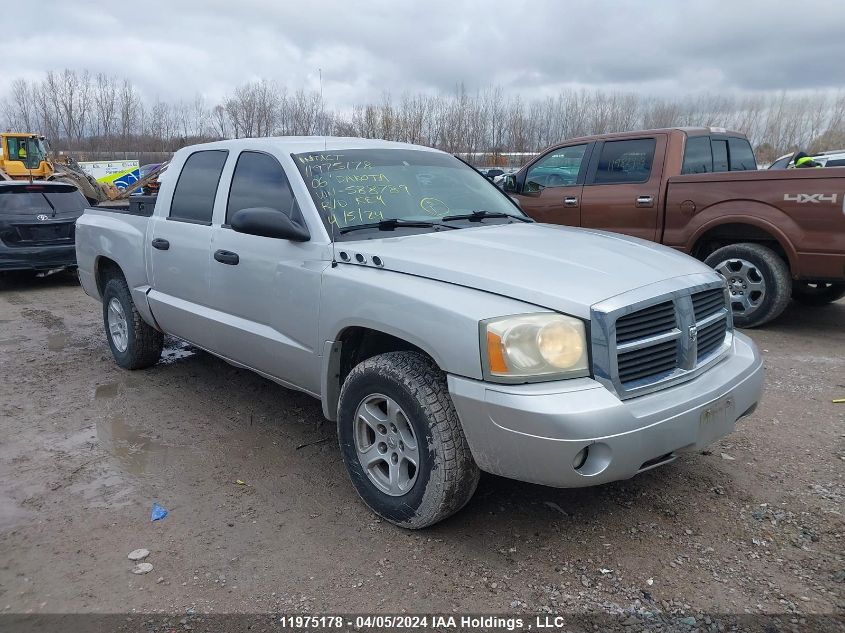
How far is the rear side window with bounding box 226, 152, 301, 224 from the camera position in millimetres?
3744

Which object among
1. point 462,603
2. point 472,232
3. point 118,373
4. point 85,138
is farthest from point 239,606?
point 85,138

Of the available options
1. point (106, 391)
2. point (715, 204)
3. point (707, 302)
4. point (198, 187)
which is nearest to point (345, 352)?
point (707, 302)

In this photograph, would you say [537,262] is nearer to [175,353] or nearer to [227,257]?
[227,257]

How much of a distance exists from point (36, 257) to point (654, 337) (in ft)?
29.9

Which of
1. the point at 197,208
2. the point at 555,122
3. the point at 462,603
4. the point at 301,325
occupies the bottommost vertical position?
the point at 462,603

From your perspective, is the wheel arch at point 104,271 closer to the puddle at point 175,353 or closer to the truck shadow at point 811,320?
the puddle at point 175,353

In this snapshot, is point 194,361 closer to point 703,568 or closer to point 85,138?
point 703,568

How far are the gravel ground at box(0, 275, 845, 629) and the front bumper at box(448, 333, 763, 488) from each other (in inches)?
19.3

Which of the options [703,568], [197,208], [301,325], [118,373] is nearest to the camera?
[703,568]

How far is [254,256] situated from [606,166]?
499 centimetres

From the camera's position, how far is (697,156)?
728cm

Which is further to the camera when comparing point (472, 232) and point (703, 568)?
point (472, 232)

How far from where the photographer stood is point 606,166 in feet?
24.6

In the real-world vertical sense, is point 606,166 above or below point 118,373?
above
